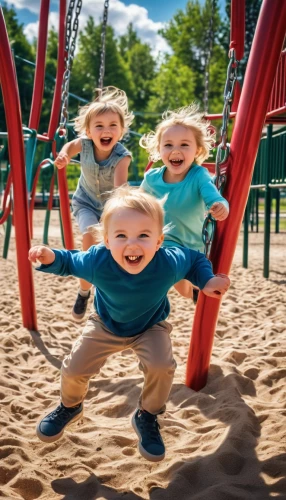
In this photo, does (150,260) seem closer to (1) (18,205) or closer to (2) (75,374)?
(2) (75,374)

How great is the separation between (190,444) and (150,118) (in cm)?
3146

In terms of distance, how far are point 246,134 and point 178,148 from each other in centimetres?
40

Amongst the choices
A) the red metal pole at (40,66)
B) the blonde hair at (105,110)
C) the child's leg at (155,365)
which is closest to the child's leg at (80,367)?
the child's leg at (155,365)

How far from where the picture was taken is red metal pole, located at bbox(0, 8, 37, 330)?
402cm

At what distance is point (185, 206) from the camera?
10.9ft

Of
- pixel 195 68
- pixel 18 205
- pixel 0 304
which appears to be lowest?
pixel 0 304

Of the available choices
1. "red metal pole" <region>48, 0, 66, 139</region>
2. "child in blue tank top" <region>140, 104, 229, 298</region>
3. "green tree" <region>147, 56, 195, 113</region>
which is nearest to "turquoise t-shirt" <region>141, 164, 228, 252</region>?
"child in blue tank top" <region>140, 104, 229, 298</region>

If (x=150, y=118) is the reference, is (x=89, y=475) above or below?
below

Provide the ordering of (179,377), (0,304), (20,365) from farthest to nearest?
(0,304) → (20,365) → (179,377)

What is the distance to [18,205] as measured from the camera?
441 cm

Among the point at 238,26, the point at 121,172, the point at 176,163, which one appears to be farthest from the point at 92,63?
the point at 176,163

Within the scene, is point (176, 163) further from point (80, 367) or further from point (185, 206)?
point (80, 367)

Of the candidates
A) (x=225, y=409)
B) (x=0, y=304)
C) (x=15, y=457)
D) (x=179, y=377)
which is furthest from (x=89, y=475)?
(x=0, y=304)

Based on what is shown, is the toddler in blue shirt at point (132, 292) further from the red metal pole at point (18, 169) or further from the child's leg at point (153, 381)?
the red metal pole at point (18, 169)
